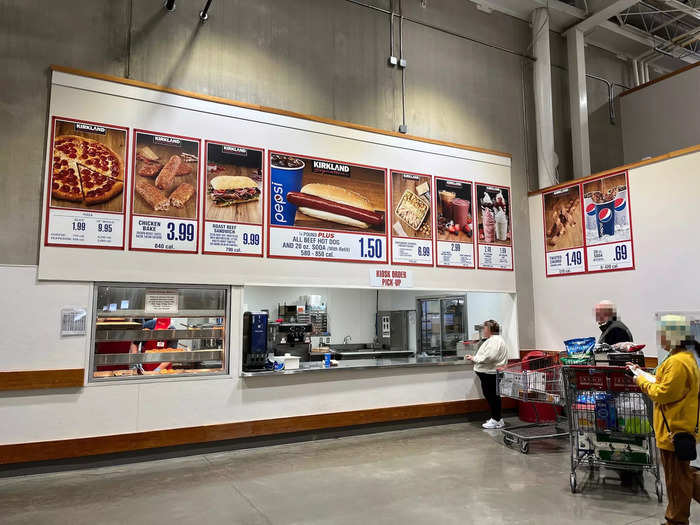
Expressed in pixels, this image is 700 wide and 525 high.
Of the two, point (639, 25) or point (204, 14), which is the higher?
point (639, 25)

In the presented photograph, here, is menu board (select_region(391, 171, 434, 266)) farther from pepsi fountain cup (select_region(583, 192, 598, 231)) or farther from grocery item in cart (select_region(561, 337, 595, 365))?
grocery item in cart (select_region(561, 337, 595, 365))

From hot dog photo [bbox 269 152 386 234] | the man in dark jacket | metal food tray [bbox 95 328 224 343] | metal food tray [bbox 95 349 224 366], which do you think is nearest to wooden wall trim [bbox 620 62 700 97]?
the man in dark jacket

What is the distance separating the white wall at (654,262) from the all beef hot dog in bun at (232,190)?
199 inches

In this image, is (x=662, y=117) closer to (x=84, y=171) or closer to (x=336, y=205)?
(x=336, y=205)

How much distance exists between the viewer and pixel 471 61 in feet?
27.1

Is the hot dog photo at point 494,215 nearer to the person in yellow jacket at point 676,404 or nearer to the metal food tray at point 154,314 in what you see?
the metal food tray at point 154,314

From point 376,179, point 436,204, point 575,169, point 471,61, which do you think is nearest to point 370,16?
point 471,61

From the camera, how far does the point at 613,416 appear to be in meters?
4.30

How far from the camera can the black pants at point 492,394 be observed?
7.07 m

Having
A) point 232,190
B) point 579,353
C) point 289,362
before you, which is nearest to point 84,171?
point 232,190

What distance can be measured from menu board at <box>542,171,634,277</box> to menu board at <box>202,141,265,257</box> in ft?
15.6

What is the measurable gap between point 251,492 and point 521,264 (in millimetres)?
5756

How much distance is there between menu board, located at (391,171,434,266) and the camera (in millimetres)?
7230

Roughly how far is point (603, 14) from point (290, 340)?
303 inches
